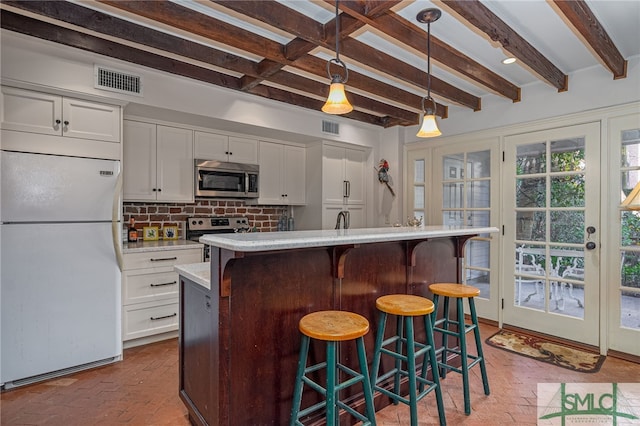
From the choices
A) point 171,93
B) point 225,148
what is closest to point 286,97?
point 225,148

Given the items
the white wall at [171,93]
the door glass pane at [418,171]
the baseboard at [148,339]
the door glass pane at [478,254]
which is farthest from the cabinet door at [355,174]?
the baseboard at [148,339]

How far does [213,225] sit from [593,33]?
3.73 meters

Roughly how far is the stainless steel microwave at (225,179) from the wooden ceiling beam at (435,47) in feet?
7.26

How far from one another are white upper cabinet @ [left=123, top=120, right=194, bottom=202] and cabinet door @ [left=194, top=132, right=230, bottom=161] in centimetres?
7

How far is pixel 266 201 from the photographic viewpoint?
161 inches

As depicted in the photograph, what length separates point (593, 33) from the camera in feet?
7.54

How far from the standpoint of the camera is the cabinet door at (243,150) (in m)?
3.80

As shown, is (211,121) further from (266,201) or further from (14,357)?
(14,357)

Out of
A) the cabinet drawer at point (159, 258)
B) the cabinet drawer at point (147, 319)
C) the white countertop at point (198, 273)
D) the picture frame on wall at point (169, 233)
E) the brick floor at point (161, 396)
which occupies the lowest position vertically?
the brick floor at point (161, 396)

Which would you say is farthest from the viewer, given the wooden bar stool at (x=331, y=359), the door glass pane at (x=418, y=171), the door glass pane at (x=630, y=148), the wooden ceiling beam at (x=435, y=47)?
the door glass pane at (x=418, y=171)

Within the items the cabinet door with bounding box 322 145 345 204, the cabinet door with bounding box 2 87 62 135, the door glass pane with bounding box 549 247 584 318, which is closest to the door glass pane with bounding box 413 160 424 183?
the cabinet door with bounding box 322 145 345 204

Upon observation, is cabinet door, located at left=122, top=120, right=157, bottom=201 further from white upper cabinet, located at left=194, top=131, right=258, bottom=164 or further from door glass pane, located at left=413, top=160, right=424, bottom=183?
door glass pane, located at left=413, top=160, right=424, bottom=183

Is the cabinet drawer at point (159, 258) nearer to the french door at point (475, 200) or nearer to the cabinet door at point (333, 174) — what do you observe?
the cabinet door at point (333, 174)

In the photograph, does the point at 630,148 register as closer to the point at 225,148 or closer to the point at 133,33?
the point at 225,148
